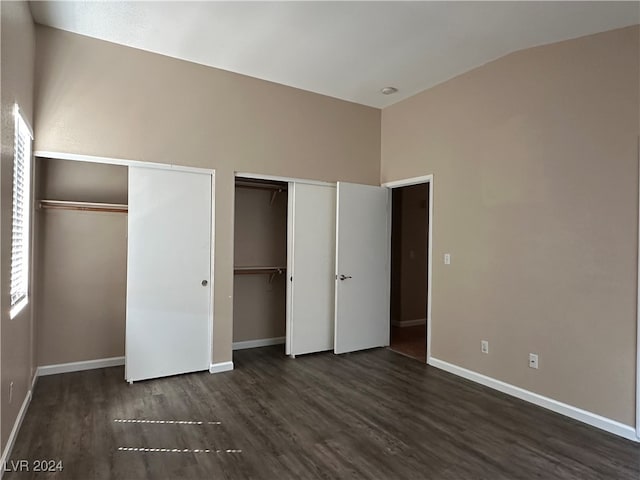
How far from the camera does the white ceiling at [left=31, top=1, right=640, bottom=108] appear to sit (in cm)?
290

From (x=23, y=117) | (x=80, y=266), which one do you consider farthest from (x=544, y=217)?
(x=80, y=266)

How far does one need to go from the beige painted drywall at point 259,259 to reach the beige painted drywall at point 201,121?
0.75 metres

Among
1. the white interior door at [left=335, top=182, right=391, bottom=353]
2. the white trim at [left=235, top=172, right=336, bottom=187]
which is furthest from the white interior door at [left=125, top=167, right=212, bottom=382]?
the white interior door at [left=335, top=182, right=391, bottom=353]

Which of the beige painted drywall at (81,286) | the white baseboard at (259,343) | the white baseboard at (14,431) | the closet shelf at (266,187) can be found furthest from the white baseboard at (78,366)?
the closet shelf at (266,187)

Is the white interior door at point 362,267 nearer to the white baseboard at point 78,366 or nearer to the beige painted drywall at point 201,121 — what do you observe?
the beige painted drywall at point 201,121

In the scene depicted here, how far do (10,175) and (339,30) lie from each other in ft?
8.64

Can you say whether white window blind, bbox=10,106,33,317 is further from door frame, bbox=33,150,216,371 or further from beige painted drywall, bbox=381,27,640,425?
beige painted drywall, bbox=381,27,640,425

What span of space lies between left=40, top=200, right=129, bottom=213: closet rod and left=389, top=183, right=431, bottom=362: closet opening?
390cm

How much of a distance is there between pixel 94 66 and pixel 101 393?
2914 mm

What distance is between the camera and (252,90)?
4.29 meters

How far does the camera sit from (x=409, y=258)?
644cm

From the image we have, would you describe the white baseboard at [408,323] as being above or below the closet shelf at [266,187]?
below

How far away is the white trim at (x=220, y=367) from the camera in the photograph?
4047 mm

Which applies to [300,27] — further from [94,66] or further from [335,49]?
[94,66]
